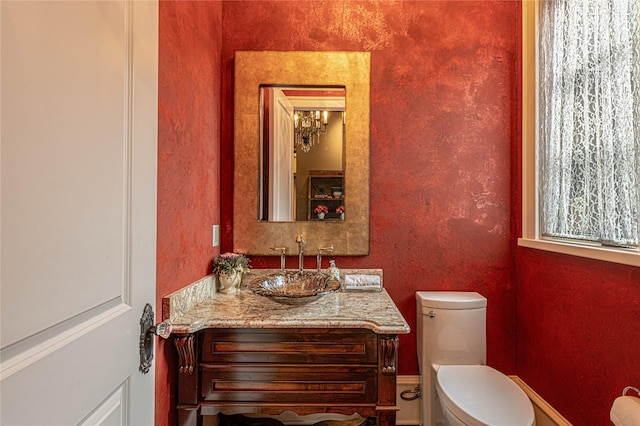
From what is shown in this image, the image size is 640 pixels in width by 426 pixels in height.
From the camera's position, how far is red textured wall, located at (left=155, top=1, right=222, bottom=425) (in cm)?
123

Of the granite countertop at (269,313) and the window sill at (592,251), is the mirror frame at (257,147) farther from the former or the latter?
the window sill at (592,251)

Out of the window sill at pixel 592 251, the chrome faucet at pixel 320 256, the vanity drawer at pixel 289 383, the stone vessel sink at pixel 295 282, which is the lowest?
the vanity drawer at pixel 289 383

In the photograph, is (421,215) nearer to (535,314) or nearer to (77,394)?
(535,314)

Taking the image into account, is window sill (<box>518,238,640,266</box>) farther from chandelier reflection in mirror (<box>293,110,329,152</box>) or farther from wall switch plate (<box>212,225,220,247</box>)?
wall switch plate (<box>212,225,220,247</box>)

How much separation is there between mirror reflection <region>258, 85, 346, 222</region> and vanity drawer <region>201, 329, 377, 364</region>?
79cm

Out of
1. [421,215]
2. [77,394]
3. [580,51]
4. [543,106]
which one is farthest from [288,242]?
[580,51]

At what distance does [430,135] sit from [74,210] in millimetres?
1883

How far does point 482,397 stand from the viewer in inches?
56.2

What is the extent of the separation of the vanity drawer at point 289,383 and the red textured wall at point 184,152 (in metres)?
0.20

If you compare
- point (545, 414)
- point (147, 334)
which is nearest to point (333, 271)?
point (147, 334)

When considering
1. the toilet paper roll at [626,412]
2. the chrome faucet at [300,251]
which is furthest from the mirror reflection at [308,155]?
the toilet paper roll at [626,412]

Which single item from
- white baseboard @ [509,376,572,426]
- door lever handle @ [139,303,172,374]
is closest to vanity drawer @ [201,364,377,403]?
door lever handle @ [139,303,172,374]

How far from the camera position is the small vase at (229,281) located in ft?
5.75

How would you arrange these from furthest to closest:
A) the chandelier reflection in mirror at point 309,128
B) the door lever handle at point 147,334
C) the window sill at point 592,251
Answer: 1. the chandelier reflection in mirror at point 309,128
2. the window sill at point 592,251
3. the door lever handle at point 147,334
